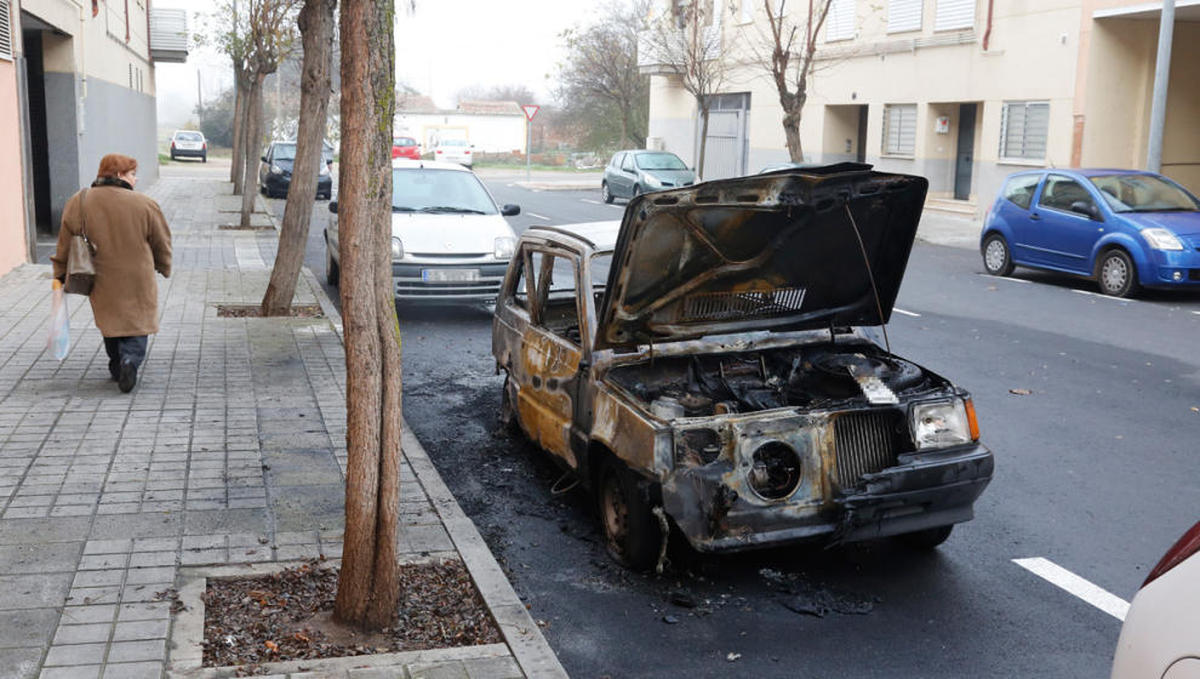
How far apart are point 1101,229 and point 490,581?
1267 cm

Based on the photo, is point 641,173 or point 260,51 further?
point 641,173

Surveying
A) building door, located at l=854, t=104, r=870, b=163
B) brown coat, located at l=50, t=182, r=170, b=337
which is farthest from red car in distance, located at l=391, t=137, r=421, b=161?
brown coat, located at l=50, t=182, r=170, b=337

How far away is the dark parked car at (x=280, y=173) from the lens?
32.7 m

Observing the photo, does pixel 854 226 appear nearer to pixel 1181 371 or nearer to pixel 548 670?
pixel 548 670

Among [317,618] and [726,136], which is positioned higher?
[726,136]

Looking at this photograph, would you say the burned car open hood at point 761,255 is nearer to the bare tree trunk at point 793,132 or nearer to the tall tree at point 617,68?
the bare tree trunk at point 793,132

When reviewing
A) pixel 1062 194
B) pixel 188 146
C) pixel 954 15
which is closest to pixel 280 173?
pixel 954 15

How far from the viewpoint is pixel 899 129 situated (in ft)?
100

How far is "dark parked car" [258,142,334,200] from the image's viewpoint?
32684mm

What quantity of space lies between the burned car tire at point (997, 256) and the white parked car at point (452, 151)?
136 ft

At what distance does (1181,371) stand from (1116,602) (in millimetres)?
5822

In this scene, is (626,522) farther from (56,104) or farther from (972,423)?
(56,104)

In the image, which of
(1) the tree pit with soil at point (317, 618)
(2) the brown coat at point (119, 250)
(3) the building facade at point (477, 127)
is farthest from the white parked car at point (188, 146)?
(1) the tree pit with soil at point (317, 618)

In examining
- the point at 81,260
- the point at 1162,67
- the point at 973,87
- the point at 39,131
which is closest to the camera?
the point at 81,260
